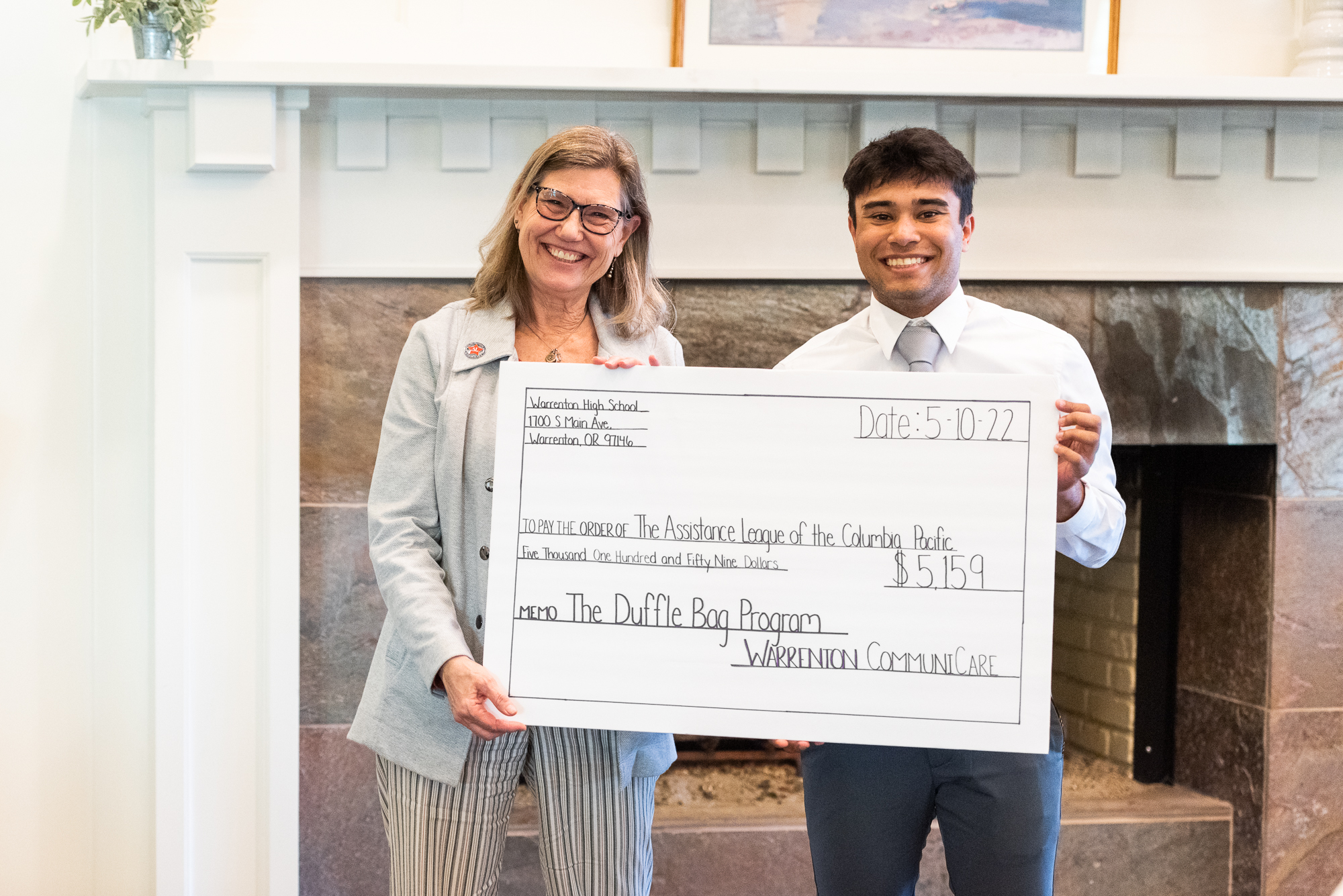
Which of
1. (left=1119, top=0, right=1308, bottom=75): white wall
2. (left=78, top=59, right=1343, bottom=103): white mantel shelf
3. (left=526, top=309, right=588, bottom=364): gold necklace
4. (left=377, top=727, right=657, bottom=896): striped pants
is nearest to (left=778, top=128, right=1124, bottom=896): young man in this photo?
(left=377, top=727, right=657, bottom=896): striped pants

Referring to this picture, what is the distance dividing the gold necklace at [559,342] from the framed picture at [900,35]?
0.77 metres

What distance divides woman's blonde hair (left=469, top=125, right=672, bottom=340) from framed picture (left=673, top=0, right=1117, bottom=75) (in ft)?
2.25

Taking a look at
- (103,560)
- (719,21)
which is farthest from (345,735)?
(719,21)

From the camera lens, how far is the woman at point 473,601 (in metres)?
1.12

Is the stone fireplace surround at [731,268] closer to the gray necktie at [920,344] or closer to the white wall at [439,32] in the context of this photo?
the white wall at [439,32]

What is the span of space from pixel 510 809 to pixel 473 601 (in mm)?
253

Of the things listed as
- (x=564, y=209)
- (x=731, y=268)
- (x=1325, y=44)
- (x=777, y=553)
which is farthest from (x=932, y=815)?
(x=1325, y=44)

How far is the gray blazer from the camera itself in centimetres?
112

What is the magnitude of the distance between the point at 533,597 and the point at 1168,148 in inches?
59.3

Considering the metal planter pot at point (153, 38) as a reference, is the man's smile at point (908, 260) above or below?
below

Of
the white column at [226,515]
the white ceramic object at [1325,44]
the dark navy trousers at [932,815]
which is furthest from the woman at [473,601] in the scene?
the white ceramic object at [1325,44]

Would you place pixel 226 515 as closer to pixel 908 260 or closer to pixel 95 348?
pixel 95 348

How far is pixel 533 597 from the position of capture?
1.09 metres

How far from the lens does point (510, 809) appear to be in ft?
3.77
